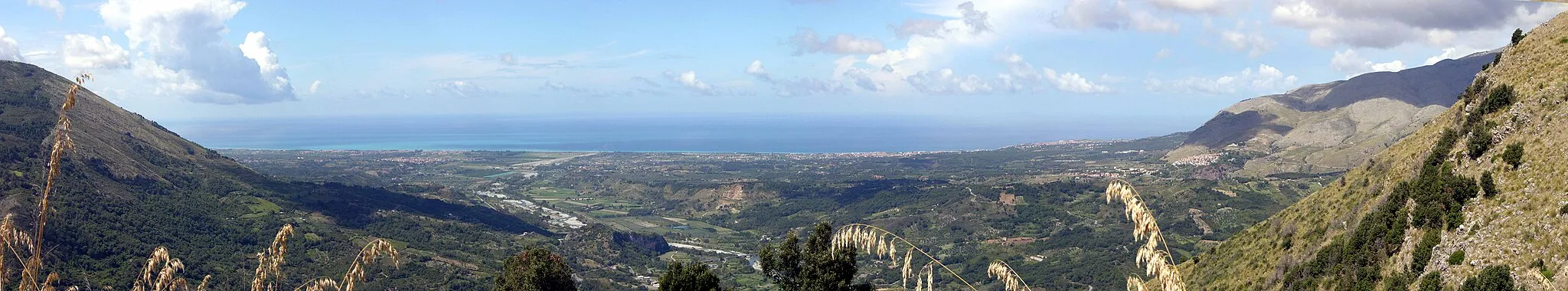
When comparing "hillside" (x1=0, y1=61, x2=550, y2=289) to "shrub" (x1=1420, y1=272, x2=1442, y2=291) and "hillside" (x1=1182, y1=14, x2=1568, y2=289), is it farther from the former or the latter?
"shrub" (x1=1420, y1=272, x2=1442, y2=291)

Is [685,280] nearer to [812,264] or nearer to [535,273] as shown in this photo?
[812,264]

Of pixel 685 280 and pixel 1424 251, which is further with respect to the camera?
pixel 1424 251

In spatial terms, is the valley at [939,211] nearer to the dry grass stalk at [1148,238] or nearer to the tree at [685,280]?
the tree at [685,280]

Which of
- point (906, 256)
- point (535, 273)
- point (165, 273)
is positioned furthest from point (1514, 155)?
point (165, 273)

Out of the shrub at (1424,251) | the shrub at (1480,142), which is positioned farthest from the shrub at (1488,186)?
the shrub at (1480,142)

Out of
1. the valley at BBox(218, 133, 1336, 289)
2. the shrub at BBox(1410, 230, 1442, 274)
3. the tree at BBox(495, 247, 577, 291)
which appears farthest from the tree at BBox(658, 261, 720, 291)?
the valley at BBox(218, 133, 1336, 289)

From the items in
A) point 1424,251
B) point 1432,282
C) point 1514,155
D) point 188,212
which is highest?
point 1514,155
